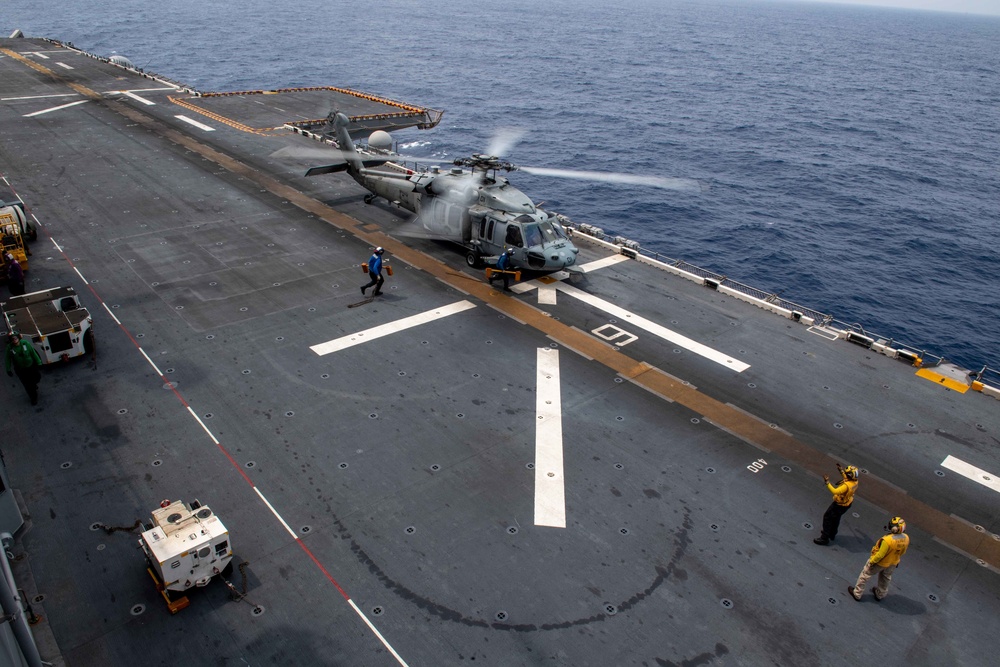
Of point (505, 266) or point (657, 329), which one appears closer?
point (657, 329)

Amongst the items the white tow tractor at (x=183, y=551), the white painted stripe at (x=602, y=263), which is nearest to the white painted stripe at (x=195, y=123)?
the white painted stripe at (x=602, y=263)

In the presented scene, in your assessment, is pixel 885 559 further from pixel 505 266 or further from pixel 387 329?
pixel 505 266

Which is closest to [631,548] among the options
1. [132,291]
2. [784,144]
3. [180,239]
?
[132,291]

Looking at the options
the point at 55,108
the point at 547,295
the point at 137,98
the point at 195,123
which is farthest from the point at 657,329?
Answer: the point at 137,98

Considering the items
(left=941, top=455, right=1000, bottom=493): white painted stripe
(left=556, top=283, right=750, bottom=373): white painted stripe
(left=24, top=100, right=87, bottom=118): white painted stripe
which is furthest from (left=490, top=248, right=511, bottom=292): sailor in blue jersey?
(left=24, top=100, right=87, bottom=118): white painted stripe

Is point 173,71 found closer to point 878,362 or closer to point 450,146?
point 450,146

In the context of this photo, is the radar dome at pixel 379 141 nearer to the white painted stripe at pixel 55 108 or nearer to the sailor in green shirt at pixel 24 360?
the white painted stripe at pixel 55 108
